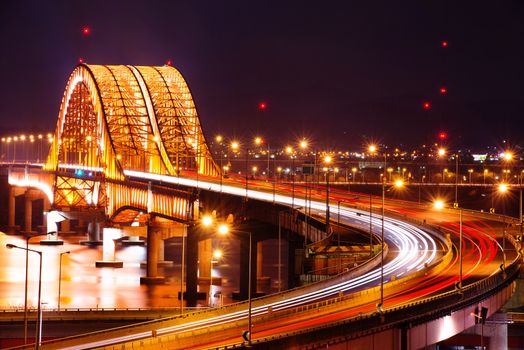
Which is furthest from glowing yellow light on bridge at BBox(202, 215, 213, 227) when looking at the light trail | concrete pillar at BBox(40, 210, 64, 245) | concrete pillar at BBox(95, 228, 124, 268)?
concrete pillar at BBox(40, 210, 64, 245)

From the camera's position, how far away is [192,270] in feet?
346

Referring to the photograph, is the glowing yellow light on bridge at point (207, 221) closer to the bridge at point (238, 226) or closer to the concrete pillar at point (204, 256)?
the bridge at point (238, 226)

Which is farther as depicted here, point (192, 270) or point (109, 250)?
point (109, 250)

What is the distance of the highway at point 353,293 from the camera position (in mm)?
44656

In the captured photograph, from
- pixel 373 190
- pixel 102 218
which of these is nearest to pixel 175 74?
pixel 102 218

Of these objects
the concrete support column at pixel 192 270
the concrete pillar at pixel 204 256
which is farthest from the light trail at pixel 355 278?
the concrete pillar at pixel 204 256

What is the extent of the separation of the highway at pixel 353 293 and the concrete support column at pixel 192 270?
15794 mm

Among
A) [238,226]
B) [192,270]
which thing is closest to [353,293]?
[238,226]

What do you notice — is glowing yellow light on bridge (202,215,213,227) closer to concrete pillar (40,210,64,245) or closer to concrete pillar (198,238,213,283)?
concrete pillar (198,238,213,283)

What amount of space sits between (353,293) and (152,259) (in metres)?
70.5

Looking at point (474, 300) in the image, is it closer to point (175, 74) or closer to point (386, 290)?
point (386, 290)

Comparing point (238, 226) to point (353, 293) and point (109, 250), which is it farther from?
point (353, 293)

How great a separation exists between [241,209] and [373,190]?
273 ft

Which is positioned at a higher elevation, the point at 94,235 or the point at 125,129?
the point at 125,129
